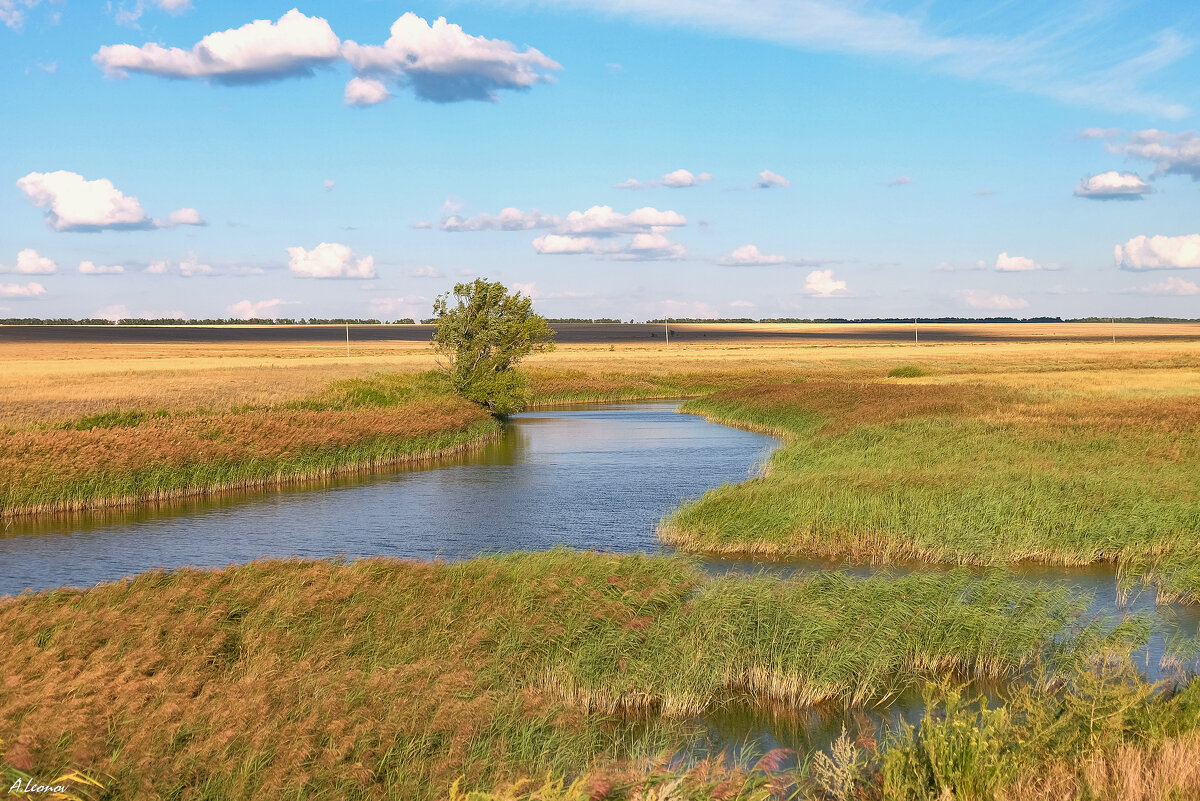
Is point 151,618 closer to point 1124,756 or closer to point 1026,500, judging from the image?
point 1124,756

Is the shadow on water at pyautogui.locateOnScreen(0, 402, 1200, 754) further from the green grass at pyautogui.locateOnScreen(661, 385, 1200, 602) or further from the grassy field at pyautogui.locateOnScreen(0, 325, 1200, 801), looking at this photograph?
the green grass at pyautogui.locateOnScreen(661, 385, 1200, 602)

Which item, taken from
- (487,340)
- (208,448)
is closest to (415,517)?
(208,448)

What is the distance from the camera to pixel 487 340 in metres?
57.4

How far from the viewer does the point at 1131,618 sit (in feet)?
48.4

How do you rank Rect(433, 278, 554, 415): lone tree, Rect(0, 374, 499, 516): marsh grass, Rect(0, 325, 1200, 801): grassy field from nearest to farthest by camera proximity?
Rect(0, 325, 1200, 801): grassy field → Rect(0, 374, 499, 516): marsh grass → Rect(433, 278, 554, 415): lone tree

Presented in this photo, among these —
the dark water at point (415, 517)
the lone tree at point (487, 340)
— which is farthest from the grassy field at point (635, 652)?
the lone tree at point (487, 340)

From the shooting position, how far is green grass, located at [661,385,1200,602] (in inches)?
827

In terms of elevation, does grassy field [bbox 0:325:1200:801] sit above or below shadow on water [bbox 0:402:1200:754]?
above

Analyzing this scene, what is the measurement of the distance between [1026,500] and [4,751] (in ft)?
70.5

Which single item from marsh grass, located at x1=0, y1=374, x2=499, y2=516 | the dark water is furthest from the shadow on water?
marsh grass, located at x1=0, y1=374, x2=499, y2=516

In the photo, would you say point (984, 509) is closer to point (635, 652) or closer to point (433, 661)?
point (635, 652)

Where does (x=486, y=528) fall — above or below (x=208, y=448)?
below

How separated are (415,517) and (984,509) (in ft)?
51.3

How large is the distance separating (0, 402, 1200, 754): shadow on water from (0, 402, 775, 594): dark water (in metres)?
0.06
